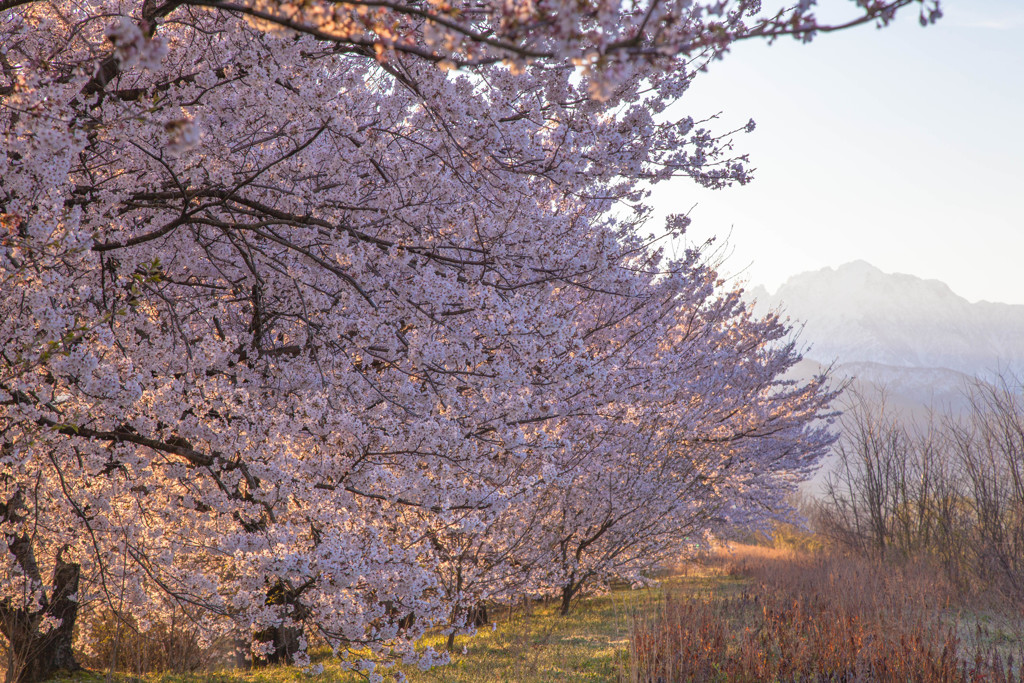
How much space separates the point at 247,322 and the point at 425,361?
2205 mm

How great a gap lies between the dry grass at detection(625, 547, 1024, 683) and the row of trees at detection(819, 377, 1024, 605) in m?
1.94

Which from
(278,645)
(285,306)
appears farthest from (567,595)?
(285,306)

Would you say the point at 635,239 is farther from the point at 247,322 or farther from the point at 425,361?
the point at 247,322

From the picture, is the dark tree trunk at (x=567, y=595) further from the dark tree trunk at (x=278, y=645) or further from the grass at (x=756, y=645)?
the dark tree trunk at (x=278, y=645)

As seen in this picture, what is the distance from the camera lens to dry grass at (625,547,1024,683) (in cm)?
596

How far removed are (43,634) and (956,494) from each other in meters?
15.0

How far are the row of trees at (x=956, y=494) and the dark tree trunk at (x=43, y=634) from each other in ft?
40.2

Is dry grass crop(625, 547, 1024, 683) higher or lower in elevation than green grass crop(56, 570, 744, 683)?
higher

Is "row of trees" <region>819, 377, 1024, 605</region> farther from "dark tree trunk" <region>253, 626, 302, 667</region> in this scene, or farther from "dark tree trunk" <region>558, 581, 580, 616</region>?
"dark tree trunk" <region>253, 626, 302, 667</region>

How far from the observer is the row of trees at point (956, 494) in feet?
36.4

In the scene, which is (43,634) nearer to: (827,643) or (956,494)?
(827,643)

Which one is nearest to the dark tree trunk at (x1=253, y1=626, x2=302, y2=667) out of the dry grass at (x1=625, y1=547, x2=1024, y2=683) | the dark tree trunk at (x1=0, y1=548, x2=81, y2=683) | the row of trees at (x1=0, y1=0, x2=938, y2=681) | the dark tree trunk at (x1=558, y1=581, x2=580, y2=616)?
the row of trees at (x1=0, y1=0, x2=938, y2=681)

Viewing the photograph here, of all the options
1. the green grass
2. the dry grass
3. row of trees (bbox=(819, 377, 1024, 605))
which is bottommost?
the green grass

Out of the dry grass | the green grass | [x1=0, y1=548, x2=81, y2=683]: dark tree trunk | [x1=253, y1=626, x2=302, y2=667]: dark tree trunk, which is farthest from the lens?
[x1=253, y1=626, x2=302, y2=667]: dark tree trunk
